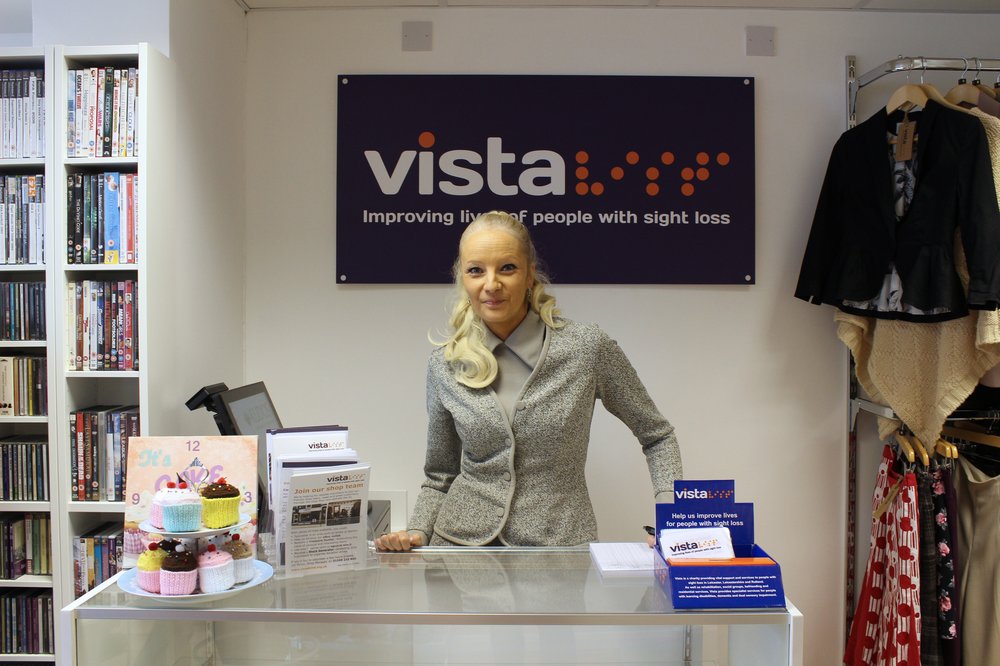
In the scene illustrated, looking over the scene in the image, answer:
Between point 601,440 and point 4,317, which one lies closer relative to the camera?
point 4,317

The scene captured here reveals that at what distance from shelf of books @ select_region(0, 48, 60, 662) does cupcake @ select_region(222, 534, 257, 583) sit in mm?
1204

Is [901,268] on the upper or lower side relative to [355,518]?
upper

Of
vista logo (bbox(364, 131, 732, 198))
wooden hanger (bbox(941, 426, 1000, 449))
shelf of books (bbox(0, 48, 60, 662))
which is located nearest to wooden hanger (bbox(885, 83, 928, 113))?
vista logo (bbox(364, 131, 732, 198))

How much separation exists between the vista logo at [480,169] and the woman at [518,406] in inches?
40.1

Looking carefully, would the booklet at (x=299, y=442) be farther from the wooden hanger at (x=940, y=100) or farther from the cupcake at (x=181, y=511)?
the wooden hanger at (x=940, y=100)

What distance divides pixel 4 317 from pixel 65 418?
372 mm

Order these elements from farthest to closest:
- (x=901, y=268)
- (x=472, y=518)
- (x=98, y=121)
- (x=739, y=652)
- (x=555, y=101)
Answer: (x=555, y=101), (x=901, y=268), (x=98, y=121), (x=472, y=518), (x=739, y=652)

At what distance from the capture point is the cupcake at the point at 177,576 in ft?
4.38

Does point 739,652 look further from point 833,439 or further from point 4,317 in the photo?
point 4,317

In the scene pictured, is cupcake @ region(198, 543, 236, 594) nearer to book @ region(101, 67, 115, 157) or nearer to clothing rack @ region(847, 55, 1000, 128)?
book @ region(101, 67, 115, 157)

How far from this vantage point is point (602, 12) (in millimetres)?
3031

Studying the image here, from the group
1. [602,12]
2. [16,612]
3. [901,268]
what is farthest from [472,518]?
[602,12]

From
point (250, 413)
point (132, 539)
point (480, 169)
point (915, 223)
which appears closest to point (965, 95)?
point (915, 223)

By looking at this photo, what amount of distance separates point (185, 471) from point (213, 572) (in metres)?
0.29
